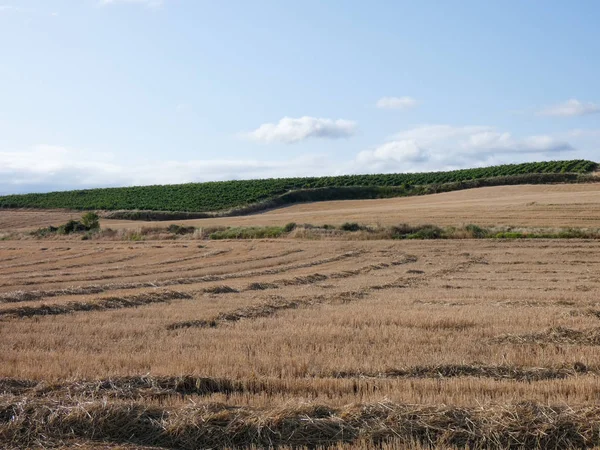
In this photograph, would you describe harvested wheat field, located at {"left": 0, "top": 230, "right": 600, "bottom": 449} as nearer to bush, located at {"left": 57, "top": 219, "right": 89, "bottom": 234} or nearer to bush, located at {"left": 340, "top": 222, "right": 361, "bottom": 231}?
bush, located at {"left": 340, "top": 222, "right": 361, "bottom": 231}

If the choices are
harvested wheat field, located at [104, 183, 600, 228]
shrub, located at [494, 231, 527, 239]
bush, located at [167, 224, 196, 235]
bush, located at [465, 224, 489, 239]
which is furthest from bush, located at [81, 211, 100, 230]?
shrub, located at [494, 231, 527, 239]

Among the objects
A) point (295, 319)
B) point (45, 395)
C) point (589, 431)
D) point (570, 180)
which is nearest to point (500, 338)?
point (295, 319)

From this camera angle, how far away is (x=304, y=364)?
958 cm

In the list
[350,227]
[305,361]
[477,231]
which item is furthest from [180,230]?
[305,361]

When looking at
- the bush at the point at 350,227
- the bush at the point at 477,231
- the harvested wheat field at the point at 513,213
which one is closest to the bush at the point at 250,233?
the bush at the point at 350,227

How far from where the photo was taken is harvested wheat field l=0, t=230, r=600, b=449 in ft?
22.0

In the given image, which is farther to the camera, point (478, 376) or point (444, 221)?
point (444, 221)

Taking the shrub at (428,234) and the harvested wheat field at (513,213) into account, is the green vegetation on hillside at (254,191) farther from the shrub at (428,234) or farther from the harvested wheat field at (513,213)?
the shrub at (428,234)

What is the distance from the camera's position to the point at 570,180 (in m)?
76.8

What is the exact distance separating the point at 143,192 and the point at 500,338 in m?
96.1

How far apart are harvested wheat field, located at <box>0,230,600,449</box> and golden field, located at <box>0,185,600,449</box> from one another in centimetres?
3

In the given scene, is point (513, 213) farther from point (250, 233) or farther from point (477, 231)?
point (250, 233)

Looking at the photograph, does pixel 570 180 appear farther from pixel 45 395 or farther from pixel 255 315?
pixel 45 395

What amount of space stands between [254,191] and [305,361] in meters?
86.5
